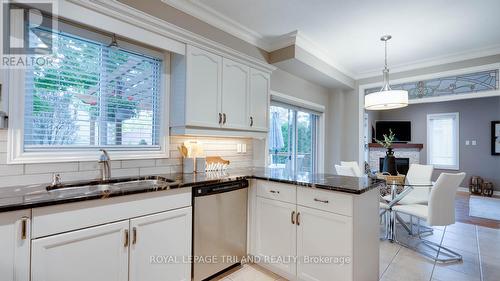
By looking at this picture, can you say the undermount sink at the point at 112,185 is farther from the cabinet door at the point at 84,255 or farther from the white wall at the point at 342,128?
the white wall at the point at 342,128

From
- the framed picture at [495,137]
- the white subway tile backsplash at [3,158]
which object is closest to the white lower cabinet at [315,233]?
the white subway tile backsplash at [3,158]

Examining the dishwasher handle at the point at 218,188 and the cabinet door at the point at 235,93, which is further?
the cabinet door at the point at 235,93

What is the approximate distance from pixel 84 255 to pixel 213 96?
5.57 feet

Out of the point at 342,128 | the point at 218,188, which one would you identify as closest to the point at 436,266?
the point at 218,188

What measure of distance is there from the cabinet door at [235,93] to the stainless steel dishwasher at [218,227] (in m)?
0.73

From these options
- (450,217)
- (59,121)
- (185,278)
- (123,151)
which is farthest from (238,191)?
(450,217)

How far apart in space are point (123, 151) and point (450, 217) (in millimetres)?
3526

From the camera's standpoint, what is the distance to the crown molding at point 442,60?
11.4ft

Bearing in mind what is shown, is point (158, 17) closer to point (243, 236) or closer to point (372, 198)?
point (243, 236)

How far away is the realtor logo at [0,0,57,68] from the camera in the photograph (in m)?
1.63

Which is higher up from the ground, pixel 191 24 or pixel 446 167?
pixel 191 24

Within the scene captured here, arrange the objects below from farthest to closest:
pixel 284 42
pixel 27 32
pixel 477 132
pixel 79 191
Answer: pixel 477 132 < pixel 284 42 < pixel 27 32 < pixel 79 191

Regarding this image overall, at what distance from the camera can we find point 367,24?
9.29 ft

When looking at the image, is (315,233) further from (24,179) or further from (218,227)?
(24,179)
